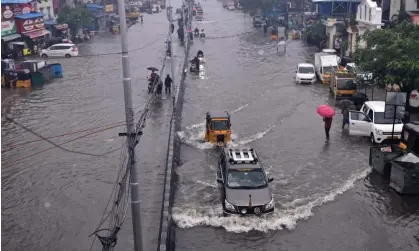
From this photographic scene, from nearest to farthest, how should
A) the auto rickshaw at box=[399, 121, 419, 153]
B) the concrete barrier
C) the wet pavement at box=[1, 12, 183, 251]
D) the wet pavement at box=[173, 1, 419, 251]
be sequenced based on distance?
the concrete barrier, the wet pavement at box=[173, 1, 419, 251], the wet pavement at box=[1, 12, 183, 251], the auto rickshaw at box=[399, 121, 419, 153]

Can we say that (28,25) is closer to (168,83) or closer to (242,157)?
(168,83)

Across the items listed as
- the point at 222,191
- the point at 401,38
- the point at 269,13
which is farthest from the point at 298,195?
the point at 269,13

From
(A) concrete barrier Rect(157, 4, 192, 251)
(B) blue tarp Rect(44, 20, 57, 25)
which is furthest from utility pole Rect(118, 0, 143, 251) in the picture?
(B) blue tarp Rect(44, 20, 57, 25)

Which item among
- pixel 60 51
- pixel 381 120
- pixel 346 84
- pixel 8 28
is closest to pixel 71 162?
pixel 381 120

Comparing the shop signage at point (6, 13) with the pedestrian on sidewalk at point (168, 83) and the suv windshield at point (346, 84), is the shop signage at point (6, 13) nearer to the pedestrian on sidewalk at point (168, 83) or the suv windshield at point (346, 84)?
the pedestrian on sidewalk at point (168, 83)

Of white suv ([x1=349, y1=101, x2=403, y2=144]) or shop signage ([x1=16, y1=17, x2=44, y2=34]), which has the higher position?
shop signage ([x1=16, y1=17, x2=44, y2=34])

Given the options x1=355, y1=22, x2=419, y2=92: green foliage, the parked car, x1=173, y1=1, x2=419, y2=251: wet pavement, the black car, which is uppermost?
x1=355, y1=22, x2=419, y2=92: green foliage

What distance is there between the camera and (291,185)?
51.6ft

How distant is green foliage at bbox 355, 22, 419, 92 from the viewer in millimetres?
20734

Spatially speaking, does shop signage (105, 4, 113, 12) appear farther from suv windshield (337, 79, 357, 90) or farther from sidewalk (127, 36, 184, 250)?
suv windshield (337, 79, 357, 90)

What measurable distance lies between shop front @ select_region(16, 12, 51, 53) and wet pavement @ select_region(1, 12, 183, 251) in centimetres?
1283

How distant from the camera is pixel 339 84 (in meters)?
26.8

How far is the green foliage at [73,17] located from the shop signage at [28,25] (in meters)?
6.65

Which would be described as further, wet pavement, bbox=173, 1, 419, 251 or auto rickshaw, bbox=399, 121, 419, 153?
auto rickshaw, bbox=399, 121, 419, 153
